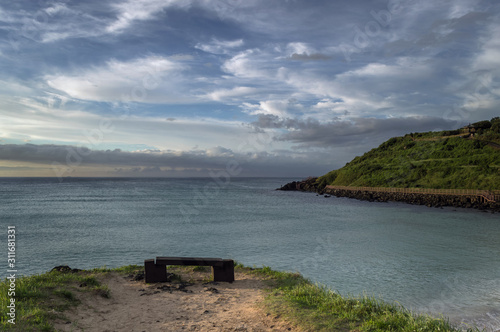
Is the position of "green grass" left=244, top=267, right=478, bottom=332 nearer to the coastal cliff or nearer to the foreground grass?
the foreground grass

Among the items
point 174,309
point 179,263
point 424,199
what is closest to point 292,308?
point 174,309

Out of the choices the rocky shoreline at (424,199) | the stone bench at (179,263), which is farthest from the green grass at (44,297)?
the rocky shoreline at (424,199)

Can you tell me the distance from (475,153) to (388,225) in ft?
214

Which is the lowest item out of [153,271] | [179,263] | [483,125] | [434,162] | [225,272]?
[225,272]

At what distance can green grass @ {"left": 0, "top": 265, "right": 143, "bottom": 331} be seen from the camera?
8.49 meters

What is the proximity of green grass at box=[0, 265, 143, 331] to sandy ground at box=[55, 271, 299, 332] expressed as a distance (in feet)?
1.19

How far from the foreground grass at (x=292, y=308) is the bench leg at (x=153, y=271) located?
5.74 feet

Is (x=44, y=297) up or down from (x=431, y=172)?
down

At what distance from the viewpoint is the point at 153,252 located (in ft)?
87.1

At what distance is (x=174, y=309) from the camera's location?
35.4ft

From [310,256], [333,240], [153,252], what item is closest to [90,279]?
[153,252]

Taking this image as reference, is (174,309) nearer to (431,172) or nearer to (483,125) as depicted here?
(431,172)

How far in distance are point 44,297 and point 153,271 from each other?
4.05 metres

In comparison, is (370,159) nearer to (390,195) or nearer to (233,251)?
(390,195)
